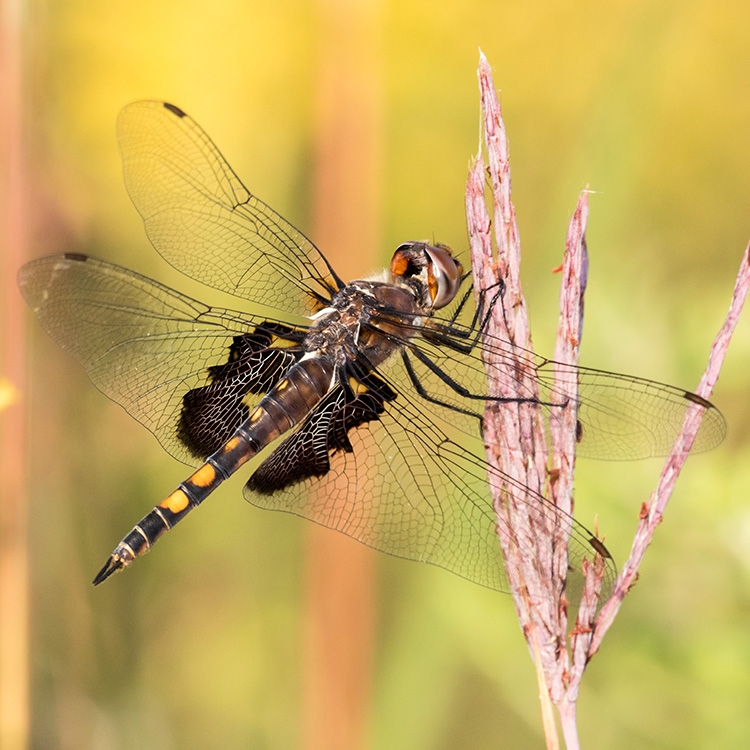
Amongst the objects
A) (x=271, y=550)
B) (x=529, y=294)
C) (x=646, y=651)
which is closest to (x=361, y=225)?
(x=529, y=294)

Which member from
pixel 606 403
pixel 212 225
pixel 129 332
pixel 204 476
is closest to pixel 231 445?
pixel 204 476

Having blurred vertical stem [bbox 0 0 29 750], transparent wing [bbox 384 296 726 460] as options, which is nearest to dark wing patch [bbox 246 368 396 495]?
transparent wing [bbox 384 296 726 460]

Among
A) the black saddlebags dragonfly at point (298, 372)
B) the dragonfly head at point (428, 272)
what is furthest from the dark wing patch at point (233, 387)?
the dragonfly head at point (428, 272)

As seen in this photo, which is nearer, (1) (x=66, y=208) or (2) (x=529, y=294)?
(2) (x=529, y=294)

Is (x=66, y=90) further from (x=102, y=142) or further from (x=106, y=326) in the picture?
(x=106, y=326)

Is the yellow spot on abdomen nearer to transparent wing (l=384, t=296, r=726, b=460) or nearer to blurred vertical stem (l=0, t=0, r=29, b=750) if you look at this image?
transparent wing (l=384, t=296, r=726, b=460)

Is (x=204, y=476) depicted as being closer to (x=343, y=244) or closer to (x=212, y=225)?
(x=212, y=225)
